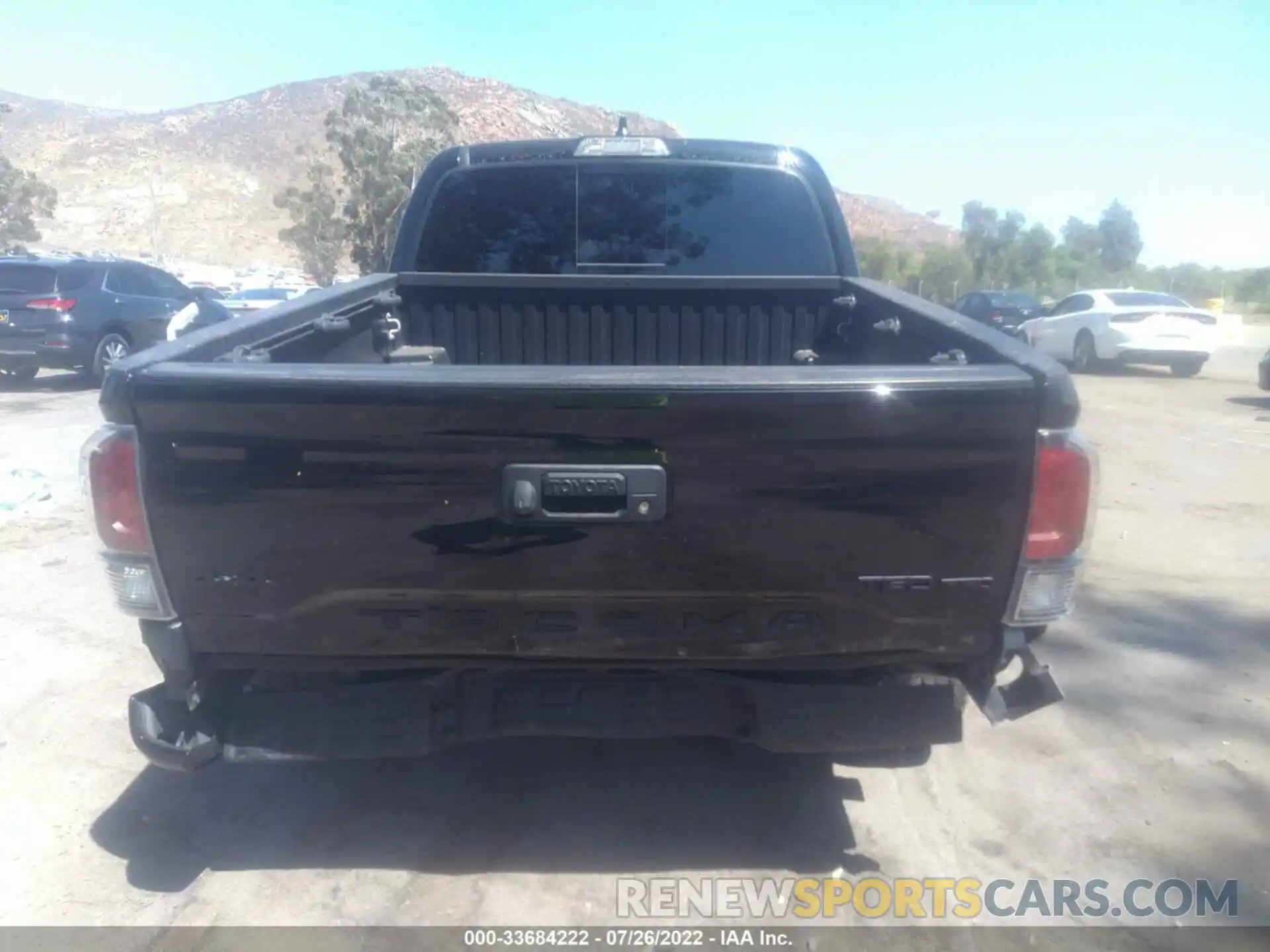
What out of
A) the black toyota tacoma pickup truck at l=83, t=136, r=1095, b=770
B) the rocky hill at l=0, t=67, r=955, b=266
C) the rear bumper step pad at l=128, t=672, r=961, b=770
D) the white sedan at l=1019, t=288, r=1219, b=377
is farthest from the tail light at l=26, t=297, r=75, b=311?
the rocky hill at l=0, t=67, r=955, b=266

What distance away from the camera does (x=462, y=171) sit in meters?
5.07

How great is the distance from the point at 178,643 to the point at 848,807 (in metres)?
2.26

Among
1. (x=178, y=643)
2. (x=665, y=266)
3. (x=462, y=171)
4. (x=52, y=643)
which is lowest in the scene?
(x=52, y=643)

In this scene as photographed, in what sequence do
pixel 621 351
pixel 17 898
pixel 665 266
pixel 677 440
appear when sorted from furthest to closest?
1. pixel 665 266
2. pixel 621 351
3. pixel 17 898
4. pixel 677 440

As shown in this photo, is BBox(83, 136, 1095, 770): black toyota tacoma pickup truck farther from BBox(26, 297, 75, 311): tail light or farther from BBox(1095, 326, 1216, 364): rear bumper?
BBox(1095, 326, 1216, 364): rear bumper

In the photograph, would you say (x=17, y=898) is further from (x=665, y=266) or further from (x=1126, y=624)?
(x=1126, y=624)

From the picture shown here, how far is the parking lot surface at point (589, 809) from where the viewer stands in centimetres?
321

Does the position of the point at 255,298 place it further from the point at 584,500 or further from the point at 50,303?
the point at 584,500

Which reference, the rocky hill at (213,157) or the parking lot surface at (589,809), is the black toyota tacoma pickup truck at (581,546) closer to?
the parking lot surface at (589,809)

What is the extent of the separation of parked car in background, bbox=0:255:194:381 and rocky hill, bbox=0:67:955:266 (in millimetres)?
37201

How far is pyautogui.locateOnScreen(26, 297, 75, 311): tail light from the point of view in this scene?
13922mm

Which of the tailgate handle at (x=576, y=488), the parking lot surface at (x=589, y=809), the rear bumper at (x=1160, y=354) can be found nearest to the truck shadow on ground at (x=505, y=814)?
the parking lot surface at (x=589, y=809)

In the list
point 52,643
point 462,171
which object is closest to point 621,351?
point 462,171

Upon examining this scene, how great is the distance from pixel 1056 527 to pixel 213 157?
84.1 meters
